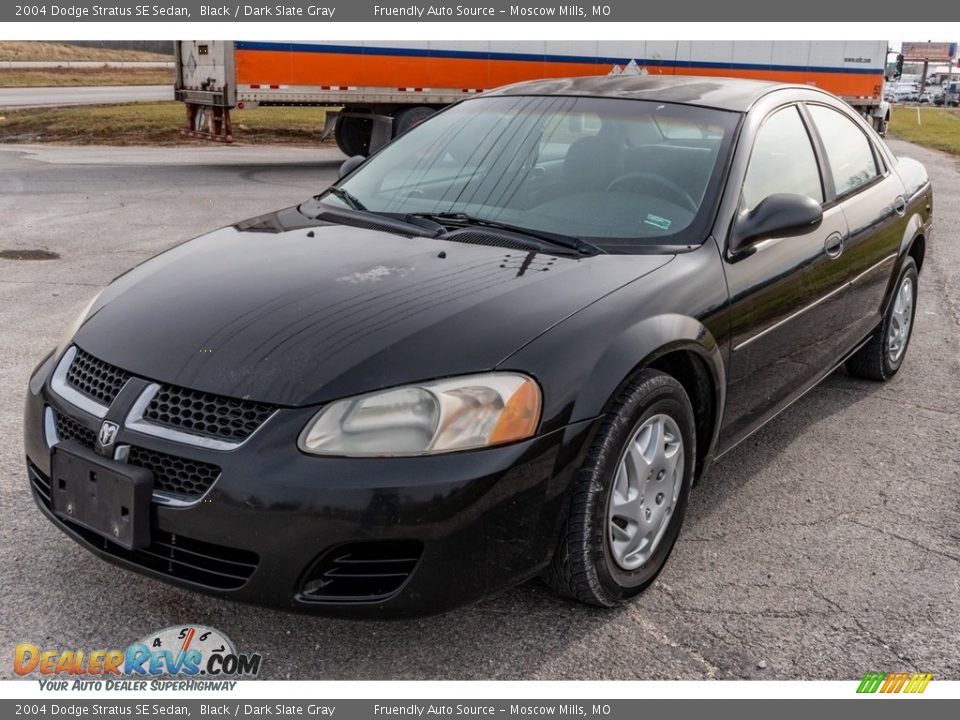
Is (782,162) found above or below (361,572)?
above

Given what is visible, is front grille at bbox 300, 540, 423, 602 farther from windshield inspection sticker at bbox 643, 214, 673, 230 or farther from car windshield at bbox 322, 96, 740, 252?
windshield inspection sticker at bbox 643, 214, 673, 230

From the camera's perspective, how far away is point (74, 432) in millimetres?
2816

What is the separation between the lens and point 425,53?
1662 cm

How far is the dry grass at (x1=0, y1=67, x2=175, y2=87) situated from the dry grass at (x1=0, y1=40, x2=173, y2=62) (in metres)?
11.8

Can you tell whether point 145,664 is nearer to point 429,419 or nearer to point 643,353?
point 429,419

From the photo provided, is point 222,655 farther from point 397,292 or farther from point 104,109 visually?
point 104,109

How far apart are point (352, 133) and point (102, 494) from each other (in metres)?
16.0

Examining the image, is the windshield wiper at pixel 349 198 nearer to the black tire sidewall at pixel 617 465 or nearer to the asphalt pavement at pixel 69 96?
the black tire sidewall at pixel 617 465

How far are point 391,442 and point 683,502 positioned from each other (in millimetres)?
1188

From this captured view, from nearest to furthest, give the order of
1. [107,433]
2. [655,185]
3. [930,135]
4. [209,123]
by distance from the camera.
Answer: [107,433], [655,185], [209,123], [930,135]

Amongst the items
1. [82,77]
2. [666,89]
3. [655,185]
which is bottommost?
[82,77]

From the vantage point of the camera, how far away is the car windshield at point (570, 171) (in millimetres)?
3570

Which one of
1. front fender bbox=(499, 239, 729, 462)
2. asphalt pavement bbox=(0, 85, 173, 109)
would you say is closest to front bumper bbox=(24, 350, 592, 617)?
front fender bbox=(499, 239, 729, 462)

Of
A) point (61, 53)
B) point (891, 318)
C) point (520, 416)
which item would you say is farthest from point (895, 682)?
point (61, 53)
